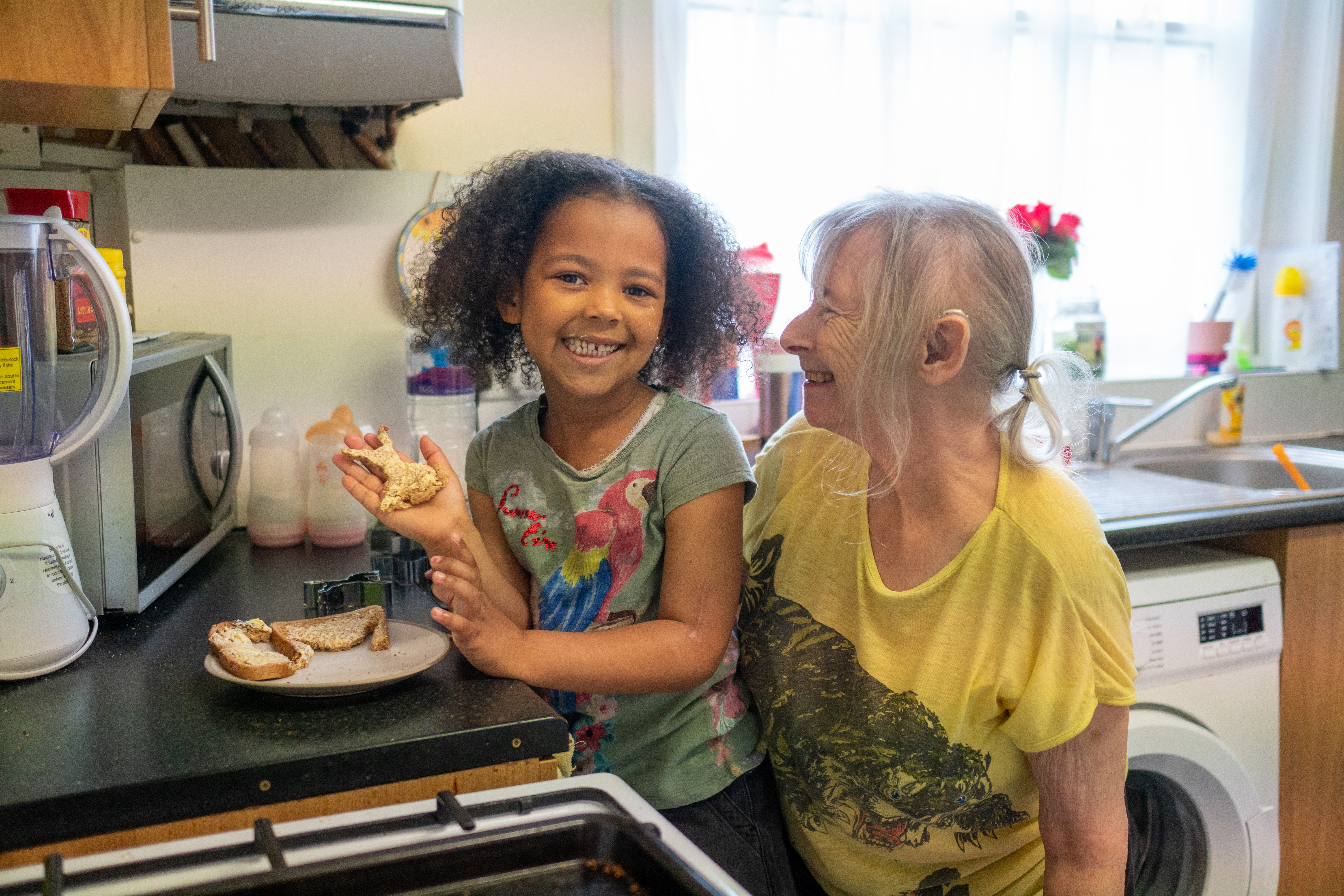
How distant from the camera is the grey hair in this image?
3.40 feet

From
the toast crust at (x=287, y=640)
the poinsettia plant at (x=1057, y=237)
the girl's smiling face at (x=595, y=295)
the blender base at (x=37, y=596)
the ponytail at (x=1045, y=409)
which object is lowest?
the toast crust at (x=287, y=640)

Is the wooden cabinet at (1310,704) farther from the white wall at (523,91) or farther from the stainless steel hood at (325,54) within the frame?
the stainless steel hood at (325,54)

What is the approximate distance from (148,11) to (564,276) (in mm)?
454

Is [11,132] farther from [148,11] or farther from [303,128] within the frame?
[148,11]

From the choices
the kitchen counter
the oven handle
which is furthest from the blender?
the kitchen counter

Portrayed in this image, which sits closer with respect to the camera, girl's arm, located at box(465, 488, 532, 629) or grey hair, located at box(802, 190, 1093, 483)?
grey hair, located at box(802, 190, 1093, 483)

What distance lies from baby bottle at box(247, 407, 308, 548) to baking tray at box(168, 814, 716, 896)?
38.1 inches

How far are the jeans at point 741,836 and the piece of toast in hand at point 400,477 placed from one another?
0.44 metres

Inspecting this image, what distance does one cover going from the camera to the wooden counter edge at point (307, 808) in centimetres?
74

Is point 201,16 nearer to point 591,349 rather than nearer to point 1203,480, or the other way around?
point 591,349

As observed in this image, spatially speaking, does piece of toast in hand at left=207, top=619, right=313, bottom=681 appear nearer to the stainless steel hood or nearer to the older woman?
the older woman

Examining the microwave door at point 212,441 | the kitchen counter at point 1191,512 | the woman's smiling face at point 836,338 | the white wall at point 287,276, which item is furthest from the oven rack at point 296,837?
the white wall at point 287,276

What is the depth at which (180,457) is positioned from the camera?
136 cm

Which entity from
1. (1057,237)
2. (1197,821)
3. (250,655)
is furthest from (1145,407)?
(250,655)
